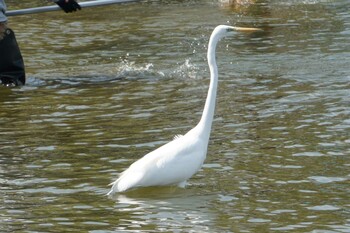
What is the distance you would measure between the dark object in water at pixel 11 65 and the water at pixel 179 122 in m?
0.24

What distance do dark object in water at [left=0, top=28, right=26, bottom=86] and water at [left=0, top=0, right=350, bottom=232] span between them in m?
0.24

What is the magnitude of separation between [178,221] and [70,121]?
418cm

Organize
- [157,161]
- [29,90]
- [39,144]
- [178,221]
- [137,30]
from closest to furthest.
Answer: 1. [178,221]
2. [157,161]
3. [39,144]
4. [29,90]
5. [137,30]

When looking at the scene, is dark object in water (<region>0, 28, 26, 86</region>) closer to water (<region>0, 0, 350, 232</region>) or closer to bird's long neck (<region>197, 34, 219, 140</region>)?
water (<region>0, 0, 350, 232</region>)

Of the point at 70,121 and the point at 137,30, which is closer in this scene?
the point at 70,121

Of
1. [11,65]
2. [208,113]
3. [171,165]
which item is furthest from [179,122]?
[11,65]

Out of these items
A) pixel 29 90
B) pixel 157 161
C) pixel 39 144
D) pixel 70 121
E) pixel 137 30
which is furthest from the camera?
pixel 137 30

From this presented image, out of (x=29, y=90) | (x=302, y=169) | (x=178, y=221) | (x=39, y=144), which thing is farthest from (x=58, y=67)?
(x=178, y=221)

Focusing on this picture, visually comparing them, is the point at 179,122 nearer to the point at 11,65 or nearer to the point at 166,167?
the point at 166,167

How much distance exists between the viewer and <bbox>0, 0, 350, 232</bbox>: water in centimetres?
827

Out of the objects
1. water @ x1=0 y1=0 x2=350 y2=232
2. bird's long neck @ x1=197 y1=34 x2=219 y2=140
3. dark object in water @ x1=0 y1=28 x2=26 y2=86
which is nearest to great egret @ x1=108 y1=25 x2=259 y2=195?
bird's long neck @ x1=197 y1=34 x2=219 y2=140

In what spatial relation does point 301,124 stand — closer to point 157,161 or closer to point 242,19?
point 157,161

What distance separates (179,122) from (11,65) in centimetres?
347

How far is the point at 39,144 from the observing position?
35.6ft
